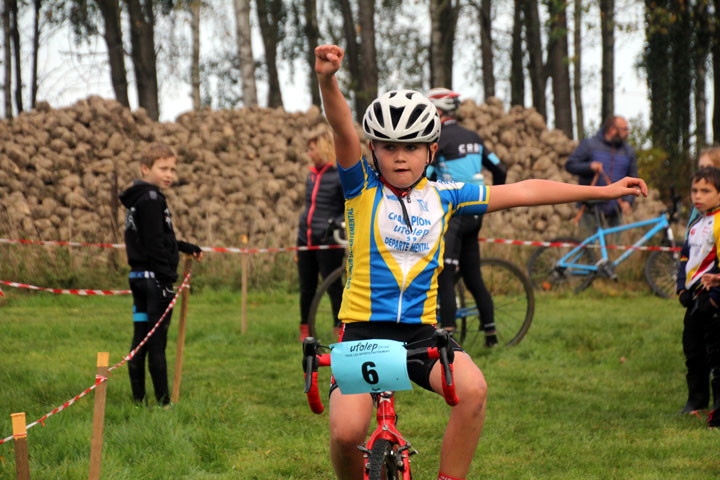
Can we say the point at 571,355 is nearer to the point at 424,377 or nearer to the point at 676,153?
the point at 424,377

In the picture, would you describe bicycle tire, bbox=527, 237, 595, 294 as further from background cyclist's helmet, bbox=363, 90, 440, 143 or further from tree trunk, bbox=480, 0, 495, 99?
tree trunk, bbox=480, 0, 495, 99

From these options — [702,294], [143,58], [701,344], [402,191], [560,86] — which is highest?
[143,58]

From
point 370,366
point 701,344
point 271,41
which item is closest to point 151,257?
point 370,366

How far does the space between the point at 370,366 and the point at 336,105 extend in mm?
1043

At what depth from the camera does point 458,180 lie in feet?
23.9

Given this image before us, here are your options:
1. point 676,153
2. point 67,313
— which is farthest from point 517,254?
point 676,153

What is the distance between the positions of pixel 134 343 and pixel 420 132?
10.6 feet

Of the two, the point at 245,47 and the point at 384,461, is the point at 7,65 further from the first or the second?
the point at 384,461

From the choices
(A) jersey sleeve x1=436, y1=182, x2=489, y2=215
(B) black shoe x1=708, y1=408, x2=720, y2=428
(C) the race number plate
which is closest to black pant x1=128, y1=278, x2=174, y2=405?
(A) jersey sleeve x1=436, y1=182, x2=489, y2=215

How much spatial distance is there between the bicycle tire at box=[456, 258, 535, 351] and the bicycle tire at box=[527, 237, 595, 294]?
3.18 meters

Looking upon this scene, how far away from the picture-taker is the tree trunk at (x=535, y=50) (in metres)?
24.9

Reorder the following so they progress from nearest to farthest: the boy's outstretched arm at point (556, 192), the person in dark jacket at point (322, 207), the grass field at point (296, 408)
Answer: the boy's outstretched arm at point (556, 192), the grass field at point (296, 408), the person in dark jacket at point (322, 207)

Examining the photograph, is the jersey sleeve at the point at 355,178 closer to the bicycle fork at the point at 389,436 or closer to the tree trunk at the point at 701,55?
the bicycle fork at the point at 389,436

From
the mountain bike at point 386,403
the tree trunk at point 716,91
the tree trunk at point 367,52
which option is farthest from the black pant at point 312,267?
the tree trunk at point 716,91
